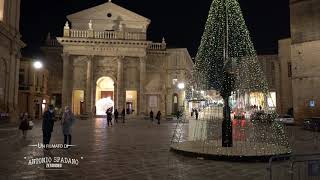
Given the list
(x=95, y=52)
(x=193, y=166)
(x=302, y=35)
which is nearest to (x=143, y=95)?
(x=95, y=52)

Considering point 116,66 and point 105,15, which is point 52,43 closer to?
point 105,15

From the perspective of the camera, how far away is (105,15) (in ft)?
154

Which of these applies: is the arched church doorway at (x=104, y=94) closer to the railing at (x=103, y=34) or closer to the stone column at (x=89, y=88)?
the stone column at (x=89, y=88)

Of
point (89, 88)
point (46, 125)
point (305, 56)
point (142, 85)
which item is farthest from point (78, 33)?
point (46, 125)

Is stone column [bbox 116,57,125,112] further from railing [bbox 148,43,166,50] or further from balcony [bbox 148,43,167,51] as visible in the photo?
railing [bbox 148,43,166,50]

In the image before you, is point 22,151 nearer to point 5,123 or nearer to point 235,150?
point 235,150

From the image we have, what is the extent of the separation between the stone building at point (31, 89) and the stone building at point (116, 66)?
3.35 meters

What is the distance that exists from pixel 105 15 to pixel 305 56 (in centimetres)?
2847

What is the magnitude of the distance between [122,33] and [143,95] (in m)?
9.17

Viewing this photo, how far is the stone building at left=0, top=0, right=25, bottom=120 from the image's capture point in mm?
25406

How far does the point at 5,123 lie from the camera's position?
24016mm

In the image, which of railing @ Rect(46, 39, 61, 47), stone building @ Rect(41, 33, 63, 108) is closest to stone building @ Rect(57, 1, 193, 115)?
railing @ Rect(46, 39, 61, 47)

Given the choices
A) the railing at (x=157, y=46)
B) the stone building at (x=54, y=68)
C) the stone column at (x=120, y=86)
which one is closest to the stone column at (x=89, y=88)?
the stone column at (x=120, y=86)

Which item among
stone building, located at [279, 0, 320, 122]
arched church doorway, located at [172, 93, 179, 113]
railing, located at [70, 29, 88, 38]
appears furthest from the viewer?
arched church doorway, located at [172, 93, 179, 113]
